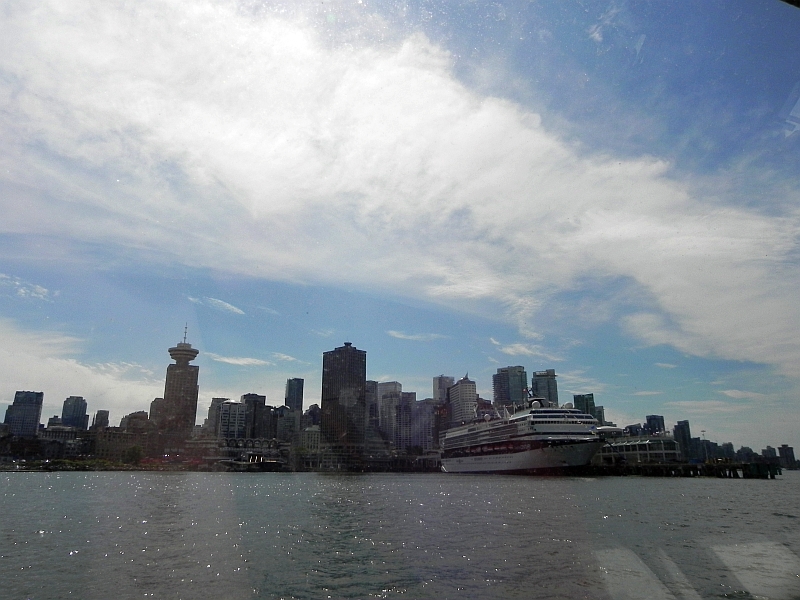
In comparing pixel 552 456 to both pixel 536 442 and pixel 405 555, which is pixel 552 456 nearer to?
pixel 536 442

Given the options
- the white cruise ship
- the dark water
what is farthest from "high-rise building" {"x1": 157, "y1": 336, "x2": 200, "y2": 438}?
the dark water

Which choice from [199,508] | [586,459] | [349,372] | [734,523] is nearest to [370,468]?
[349,372]

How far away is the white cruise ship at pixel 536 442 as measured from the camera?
8706 cm

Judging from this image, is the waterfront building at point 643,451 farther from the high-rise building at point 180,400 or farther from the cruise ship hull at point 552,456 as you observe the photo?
the high-rise building at point 180,400

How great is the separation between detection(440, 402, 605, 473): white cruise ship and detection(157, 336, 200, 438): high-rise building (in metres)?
111

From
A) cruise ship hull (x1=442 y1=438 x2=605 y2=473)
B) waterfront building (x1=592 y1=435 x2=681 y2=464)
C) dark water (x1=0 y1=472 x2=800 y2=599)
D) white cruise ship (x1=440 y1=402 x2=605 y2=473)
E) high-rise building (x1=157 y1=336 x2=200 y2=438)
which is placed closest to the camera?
dark water (x1=0 y1=472 x2=800 y2=599)

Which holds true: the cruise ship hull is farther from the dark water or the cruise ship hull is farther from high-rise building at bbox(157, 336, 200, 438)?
high-rise building at bbox(157, 336, 200, 438)

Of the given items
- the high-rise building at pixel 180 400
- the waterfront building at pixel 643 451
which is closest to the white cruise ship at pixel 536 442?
the waterfront building at pixel 643 451

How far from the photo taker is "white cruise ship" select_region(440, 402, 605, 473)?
8706cm

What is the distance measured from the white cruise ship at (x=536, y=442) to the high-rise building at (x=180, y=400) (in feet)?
364

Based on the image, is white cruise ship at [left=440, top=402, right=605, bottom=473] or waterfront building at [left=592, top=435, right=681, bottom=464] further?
waterfront building at [left=592, top=435, right=681, bottom=464]

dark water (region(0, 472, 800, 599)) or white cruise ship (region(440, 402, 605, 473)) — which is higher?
white cruise ship (region(440, 402, 605, 473))

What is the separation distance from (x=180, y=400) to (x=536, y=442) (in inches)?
5408

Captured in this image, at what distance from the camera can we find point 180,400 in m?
187
